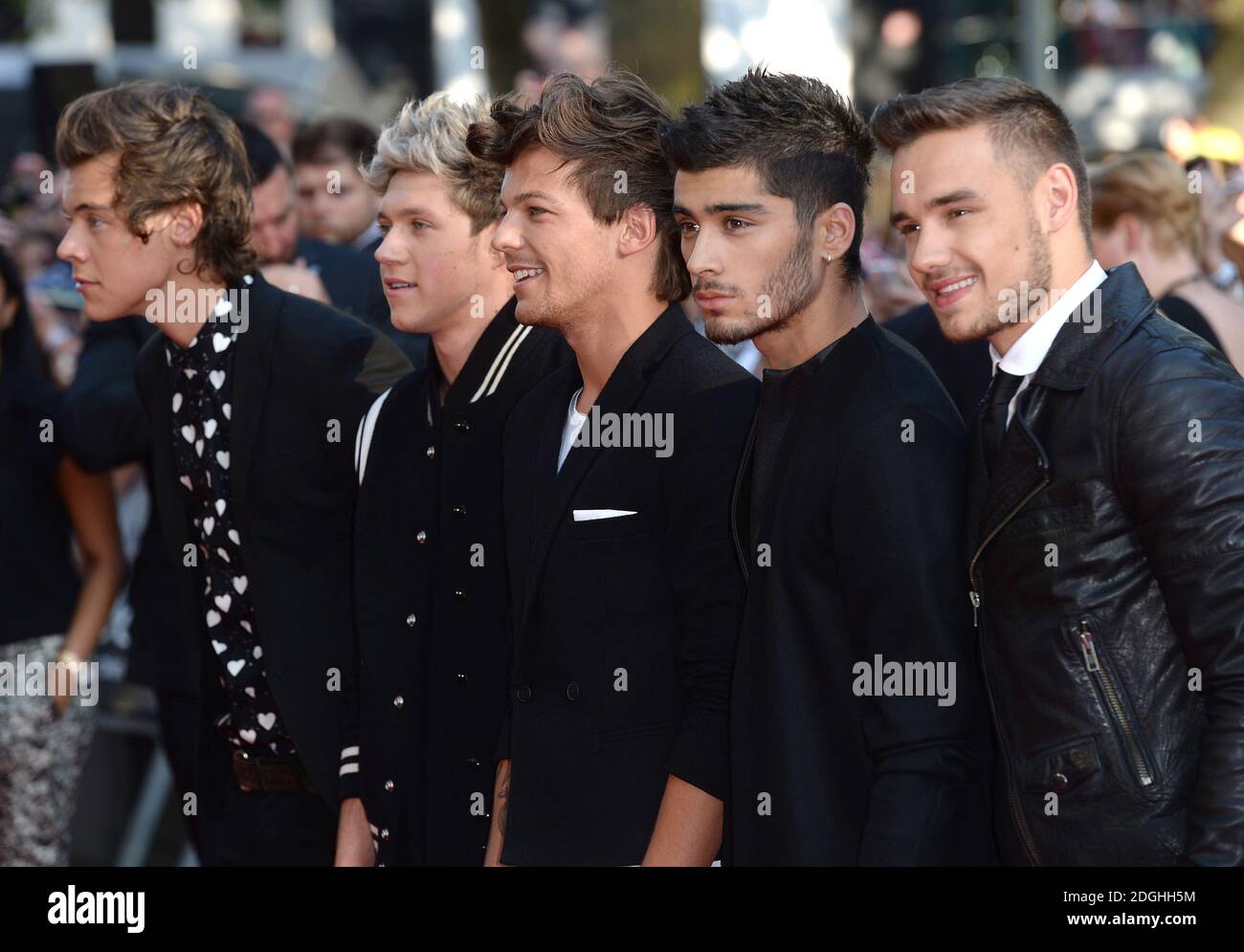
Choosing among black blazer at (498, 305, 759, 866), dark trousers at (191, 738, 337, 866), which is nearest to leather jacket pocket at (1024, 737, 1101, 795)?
black blazer at (498, 305, 759, 866)

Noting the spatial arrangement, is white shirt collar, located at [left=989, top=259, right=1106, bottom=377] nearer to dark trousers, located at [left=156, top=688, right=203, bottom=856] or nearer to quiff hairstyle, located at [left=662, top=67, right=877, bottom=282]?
quiff hairstyle, located at [left=662, top=67, right=877, bottom=282]

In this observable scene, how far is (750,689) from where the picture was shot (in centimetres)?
324

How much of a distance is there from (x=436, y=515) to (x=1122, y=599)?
5.98 ft

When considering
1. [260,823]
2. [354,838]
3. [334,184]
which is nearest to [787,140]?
[354,838]

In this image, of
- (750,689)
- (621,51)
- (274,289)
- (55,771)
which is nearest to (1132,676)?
(750,689)

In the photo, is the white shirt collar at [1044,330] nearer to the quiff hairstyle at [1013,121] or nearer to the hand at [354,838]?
the quiff hairstyle at [1013,121]

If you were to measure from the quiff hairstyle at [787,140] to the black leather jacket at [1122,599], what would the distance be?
631 millimetres

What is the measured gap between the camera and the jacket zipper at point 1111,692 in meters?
2.83

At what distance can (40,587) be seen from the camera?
591cm

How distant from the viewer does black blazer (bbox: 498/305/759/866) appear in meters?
3.51

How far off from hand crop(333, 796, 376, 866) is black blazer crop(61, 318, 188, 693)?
1.14 metres

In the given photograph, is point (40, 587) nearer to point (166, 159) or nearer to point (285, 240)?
point (285, 240)

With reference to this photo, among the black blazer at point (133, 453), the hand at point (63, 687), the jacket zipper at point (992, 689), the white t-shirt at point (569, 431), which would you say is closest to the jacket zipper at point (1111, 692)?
the jacket zipper at point (992, 689)

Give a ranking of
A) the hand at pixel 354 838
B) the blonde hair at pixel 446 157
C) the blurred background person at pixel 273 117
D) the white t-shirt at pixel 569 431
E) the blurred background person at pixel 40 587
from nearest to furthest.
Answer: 1. the white t-shirt at pixel 569 431
2. the hand at pixel 354 838
3. the blonde hair at pixel 446 157
4. the blurred background person at pixel 40 587
5. the blurred background person at pixel 273 117
